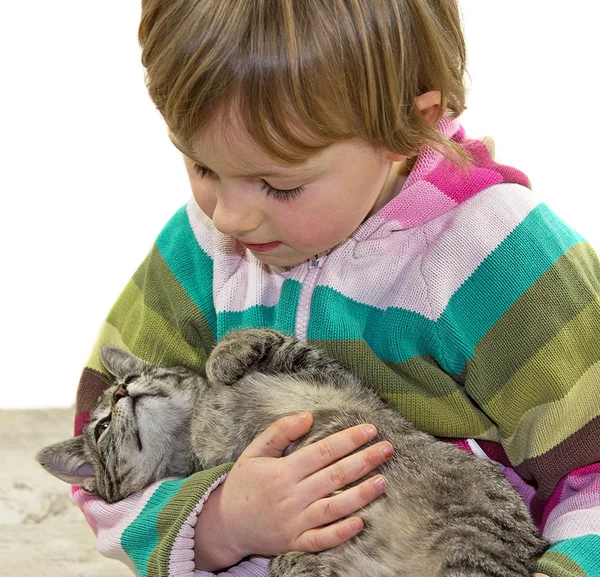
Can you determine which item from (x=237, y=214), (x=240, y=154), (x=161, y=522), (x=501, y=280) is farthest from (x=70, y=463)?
(x=501, y=280)

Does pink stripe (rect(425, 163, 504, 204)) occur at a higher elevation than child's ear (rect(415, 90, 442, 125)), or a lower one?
lower

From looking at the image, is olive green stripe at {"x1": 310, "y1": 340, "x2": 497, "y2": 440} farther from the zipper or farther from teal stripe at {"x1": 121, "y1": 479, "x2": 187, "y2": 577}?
teal stripe at {"x1": 121, "y1": 479, "x2": 187, "y2": 577}

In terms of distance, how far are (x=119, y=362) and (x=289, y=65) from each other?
915 mm

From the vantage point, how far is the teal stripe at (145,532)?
1.63 metres

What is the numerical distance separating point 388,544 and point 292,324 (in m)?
0.49

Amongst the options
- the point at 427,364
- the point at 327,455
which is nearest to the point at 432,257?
the point at 427,364

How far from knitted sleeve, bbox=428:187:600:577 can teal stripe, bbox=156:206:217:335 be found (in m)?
0.53

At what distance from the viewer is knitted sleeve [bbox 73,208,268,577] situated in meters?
1.59

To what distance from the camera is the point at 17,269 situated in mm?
3039

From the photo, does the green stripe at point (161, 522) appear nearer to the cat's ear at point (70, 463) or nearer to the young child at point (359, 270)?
Answer: the young child at point (359, 270)

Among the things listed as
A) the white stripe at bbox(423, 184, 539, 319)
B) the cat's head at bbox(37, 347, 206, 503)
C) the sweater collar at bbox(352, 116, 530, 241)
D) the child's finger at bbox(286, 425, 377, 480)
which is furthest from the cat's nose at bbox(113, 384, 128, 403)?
the white stripe at bbox(423, 184, 539, 319)

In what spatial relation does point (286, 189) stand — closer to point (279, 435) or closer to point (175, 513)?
point (279, 435)

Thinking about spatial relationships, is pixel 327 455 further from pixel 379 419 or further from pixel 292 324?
pixel 292 324

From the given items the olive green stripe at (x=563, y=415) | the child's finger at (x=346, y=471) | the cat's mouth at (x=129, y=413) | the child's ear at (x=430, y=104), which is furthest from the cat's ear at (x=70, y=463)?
the child's ear at (x=430, y=104)
